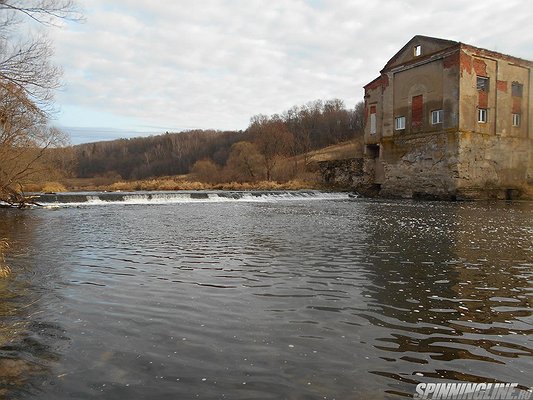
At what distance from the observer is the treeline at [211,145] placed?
62.6m

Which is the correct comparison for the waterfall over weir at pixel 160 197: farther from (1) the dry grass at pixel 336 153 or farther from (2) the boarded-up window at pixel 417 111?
(1) the dry grass at pixel 336 153

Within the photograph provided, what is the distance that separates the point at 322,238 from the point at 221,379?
857 centimetres

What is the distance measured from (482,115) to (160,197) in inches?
1031

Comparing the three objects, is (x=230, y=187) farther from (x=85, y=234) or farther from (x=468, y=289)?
(x=468, y=289)

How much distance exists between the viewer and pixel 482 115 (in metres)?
31.5

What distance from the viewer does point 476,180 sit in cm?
3102

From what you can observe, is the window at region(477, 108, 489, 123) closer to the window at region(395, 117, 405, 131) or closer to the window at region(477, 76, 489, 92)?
the window at region(477, 76, 489, 92)

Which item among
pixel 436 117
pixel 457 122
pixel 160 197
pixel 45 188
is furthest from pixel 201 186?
pixel 457 122

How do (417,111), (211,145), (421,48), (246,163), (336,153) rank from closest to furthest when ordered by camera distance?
(421,48), (417,111), (246,163), (336,153), (211,145)

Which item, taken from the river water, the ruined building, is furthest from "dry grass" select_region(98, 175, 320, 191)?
the river water

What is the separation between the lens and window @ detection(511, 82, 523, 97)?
33.1 meters

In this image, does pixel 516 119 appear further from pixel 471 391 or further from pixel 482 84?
pixel 471 391

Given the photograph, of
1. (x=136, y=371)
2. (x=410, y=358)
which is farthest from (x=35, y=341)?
(x=410, y=358)

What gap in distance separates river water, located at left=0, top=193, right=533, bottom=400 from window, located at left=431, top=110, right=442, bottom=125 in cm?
2351
